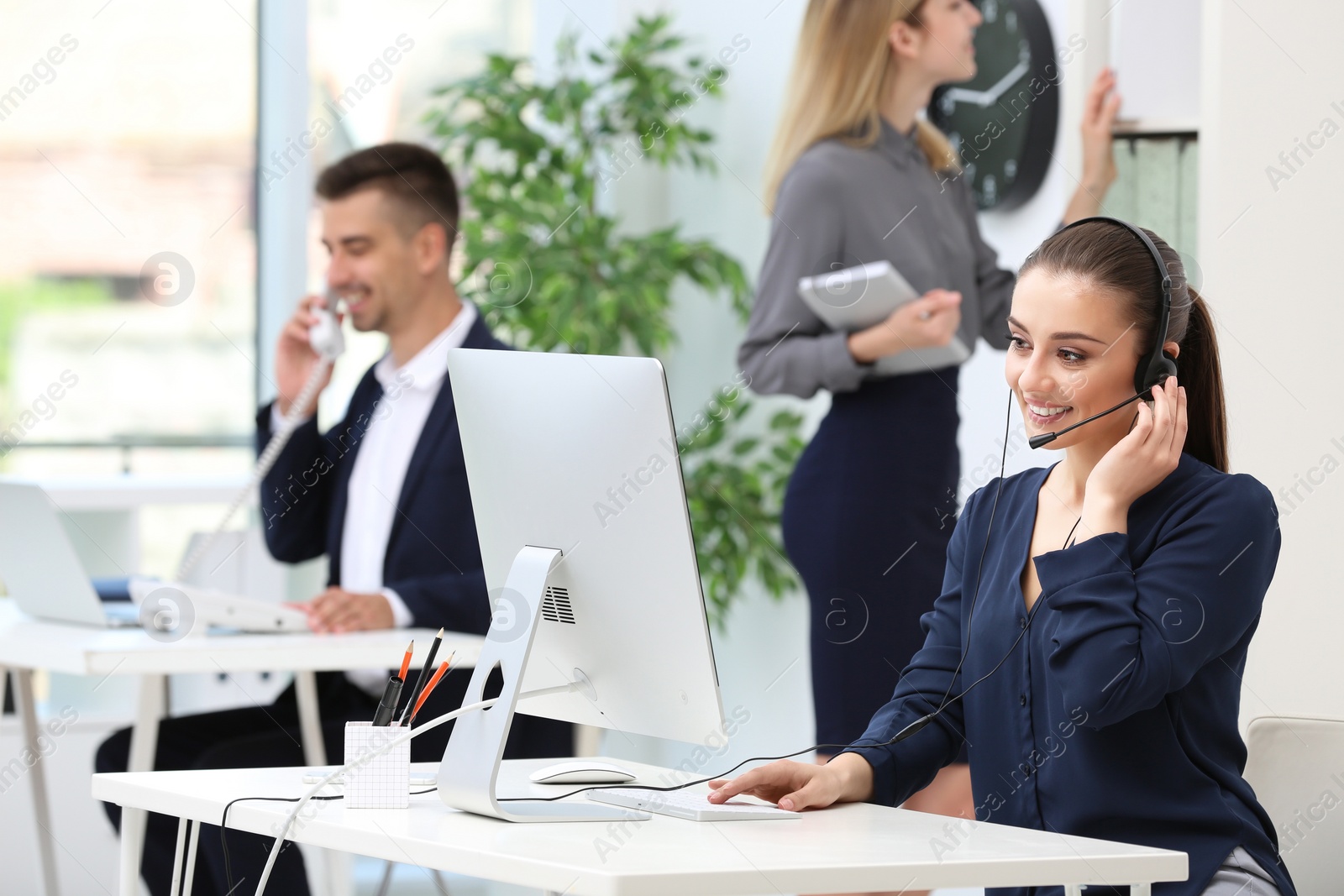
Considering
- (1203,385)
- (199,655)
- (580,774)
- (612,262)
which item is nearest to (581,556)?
(580,774)

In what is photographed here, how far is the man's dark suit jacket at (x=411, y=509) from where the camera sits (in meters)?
2.65

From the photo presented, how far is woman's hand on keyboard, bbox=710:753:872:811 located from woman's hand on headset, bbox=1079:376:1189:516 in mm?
353

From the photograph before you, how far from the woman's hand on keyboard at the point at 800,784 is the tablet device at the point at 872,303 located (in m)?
1.03

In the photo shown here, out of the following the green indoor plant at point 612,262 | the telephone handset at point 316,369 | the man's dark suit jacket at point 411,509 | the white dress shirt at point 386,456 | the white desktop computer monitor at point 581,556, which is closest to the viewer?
the white desktop computer monitor at point 581,556

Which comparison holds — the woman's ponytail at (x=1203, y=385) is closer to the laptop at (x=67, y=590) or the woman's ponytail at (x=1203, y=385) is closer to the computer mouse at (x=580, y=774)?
the computer mouse at (x=580, y=774)

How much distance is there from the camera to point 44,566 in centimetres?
263

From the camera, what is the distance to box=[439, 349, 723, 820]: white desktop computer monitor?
1.35m

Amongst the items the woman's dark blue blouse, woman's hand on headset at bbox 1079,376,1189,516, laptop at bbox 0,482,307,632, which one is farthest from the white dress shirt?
woman's hand on headset at bbox 1079,376,1189,516

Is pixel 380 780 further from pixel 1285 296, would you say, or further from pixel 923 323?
pixel 1285 296

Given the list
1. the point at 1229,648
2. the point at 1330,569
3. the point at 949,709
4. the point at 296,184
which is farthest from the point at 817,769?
the point at 296,184

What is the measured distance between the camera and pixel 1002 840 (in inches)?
52.8

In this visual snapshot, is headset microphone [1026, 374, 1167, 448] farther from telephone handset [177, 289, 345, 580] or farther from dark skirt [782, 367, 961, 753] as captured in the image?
telephone handset [177, 289, 345, 580]

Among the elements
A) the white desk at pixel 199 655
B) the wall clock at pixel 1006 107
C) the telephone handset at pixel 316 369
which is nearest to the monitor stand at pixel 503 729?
the white desk at pixel 199 655

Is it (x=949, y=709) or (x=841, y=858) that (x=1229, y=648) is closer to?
(x=949, y=709)
